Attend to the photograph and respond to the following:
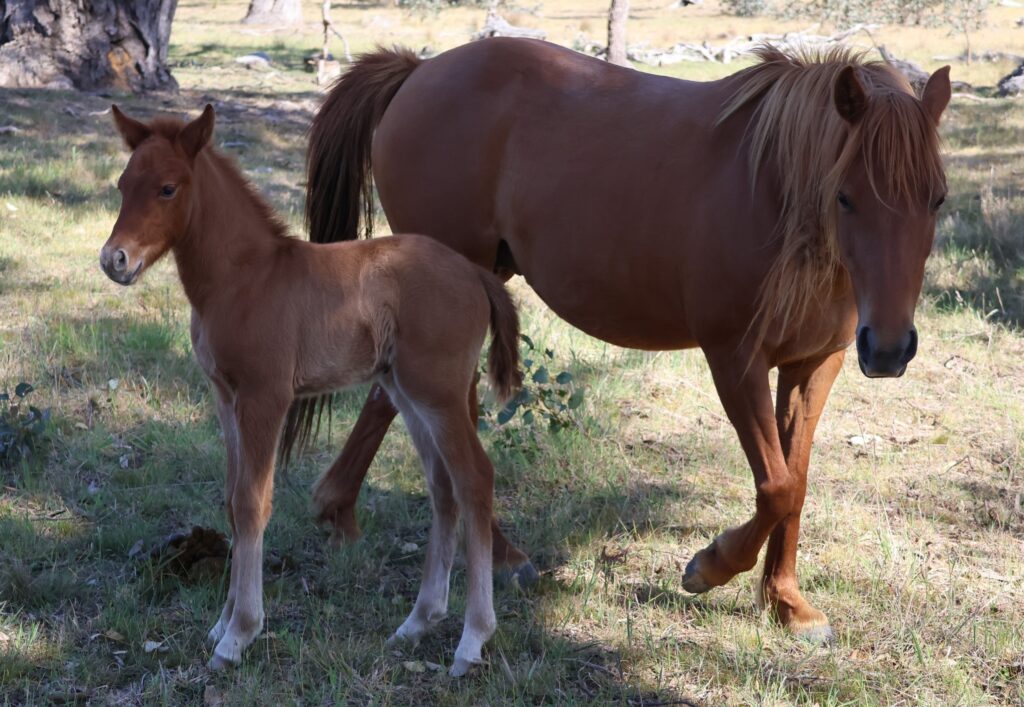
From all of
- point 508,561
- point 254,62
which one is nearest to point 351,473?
point 508,561

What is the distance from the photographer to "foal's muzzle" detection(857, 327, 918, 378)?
296 cm

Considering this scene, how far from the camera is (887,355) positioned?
297 cm

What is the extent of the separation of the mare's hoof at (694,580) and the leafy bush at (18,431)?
279 centimetres

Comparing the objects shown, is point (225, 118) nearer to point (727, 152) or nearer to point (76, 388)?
point (76, 388)

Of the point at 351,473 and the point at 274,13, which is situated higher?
the point at 351,473

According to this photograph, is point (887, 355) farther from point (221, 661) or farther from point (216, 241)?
point (221, 661)

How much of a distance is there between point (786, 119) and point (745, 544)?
1413 millimetres

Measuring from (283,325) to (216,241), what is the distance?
1.14ft

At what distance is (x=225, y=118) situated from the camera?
1238 cm

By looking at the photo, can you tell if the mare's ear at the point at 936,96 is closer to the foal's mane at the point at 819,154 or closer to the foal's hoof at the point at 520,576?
the foal's mane at the point at 819,154

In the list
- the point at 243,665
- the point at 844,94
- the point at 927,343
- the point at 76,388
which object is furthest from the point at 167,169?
the point at 927,343

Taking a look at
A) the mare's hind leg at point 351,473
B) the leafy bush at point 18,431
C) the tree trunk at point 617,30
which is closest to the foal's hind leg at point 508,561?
the mare's hind leg at point 351,473

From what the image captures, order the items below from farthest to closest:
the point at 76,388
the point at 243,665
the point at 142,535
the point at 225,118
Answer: the point at 225,118 → the point at 76,388 → the point at 142,535 → the point at 243,665

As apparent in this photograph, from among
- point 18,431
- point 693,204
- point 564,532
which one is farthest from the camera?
point 18,431
